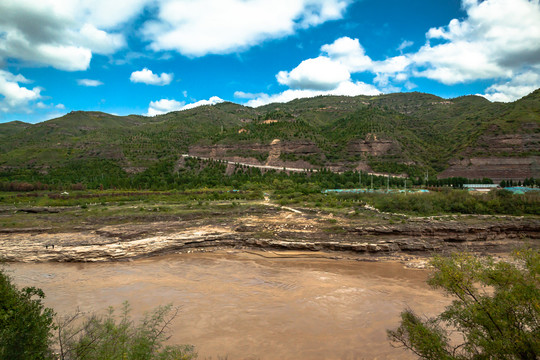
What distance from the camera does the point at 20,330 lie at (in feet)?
24.1

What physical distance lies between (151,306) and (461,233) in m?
28.7

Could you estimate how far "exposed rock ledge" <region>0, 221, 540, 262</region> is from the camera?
953 inches

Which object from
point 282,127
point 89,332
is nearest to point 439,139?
point 282,127

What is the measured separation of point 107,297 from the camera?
55.4 ft

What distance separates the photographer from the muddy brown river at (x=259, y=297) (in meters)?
12.4

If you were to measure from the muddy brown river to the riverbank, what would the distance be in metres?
1.51

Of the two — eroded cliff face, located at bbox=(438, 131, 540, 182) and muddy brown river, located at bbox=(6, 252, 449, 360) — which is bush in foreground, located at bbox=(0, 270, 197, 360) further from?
eroded cliff face, located at bbox=(438, 131, 540, 182)

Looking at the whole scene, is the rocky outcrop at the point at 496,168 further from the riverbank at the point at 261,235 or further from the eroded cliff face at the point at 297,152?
the riverbank at the point at 261,235

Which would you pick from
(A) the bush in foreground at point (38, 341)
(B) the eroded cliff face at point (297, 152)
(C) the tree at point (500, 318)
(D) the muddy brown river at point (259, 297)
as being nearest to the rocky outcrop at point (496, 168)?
(B) the eroded cliff face at point (297, 152)

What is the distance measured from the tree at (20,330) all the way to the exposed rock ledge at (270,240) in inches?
664

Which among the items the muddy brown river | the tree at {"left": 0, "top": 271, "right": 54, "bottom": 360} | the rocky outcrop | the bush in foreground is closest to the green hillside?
the rocky outcrop

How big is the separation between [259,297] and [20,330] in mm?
11811

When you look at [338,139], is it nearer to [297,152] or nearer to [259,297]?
[297,152]

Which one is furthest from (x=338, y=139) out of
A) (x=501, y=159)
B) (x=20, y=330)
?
(x=20, y=330)
